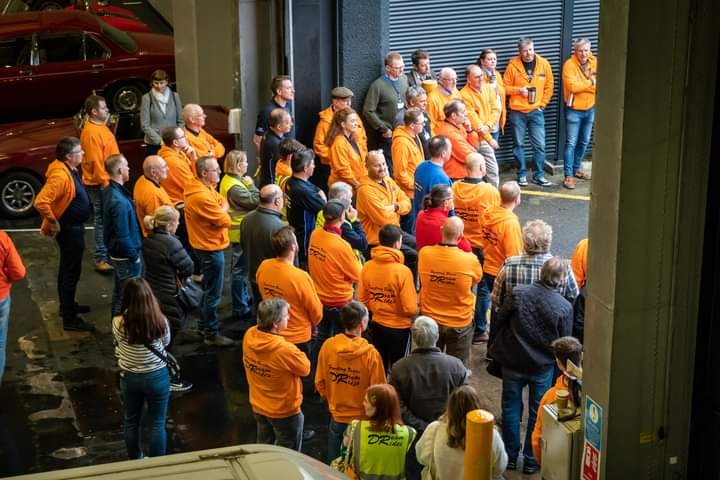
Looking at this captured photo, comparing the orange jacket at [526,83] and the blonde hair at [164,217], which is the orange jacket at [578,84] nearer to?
the orange jacket at [526,83]

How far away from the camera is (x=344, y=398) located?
8508mm

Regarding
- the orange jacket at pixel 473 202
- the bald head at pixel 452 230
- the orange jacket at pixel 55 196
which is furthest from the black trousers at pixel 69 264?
the bald head at pixel 452 230

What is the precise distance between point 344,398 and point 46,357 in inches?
171

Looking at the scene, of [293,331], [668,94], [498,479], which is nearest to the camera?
[668,94]

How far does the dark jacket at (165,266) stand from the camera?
10320mm

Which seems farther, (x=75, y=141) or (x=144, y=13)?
(x=144, y=13)

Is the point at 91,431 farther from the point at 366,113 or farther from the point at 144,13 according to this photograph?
the point at 144,13

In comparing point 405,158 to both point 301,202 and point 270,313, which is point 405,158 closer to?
point 301,202

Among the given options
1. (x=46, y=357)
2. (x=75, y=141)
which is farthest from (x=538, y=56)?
→ (x=46, y=357)

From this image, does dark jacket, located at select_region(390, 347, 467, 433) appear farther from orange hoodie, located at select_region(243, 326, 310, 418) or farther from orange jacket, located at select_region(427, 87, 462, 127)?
orange jacket, located at select_region(427, 87, 462, 127)

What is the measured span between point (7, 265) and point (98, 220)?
3654 millimetres

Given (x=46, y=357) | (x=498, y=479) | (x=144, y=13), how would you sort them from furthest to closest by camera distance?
(x=144, y=13)
(x=46, y=357)
(x=498, y=479)

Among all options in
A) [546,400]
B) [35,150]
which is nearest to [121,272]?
[35,150]

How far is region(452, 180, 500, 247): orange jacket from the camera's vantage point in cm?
1141
